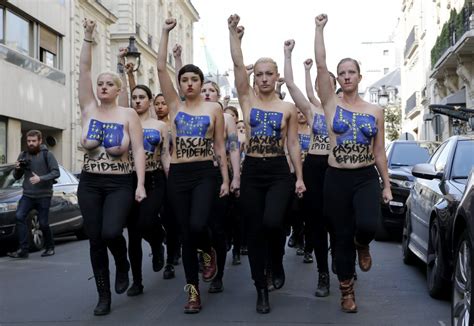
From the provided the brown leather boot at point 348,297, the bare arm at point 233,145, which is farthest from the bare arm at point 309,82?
the brown leather boot at point 348,297

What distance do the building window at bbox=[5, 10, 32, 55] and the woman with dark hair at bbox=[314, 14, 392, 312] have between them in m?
18.2

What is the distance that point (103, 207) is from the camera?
589 cm

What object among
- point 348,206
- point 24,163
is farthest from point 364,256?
point 24,163

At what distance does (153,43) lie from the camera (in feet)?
141

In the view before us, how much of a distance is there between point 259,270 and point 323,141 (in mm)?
1792

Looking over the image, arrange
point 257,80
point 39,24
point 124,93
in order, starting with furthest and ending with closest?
point 39,24
point 124,93
point 257,80

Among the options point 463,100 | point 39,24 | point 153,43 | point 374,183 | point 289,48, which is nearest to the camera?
point 374,183

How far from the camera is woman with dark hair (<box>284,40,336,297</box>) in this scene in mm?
6633

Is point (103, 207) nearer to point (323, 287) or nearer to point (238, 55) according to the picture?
point (238, 55)

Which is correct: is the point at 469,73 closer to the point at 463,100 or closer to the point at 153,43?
the point at 463,100

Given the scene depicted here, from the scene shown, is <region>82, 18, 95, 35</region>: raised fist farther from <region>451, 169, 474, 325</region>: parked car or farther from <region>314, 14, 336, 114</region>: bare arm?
<region>451, 169, 474, 325</region>: parked car

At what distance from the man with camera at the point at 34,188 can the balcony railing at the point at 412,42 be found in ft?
119

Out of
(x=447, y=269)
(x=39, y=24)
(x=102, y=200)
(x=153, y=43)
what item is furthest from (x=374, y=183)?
(x=153, y=43)

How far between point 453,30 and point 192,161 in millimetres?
23088
